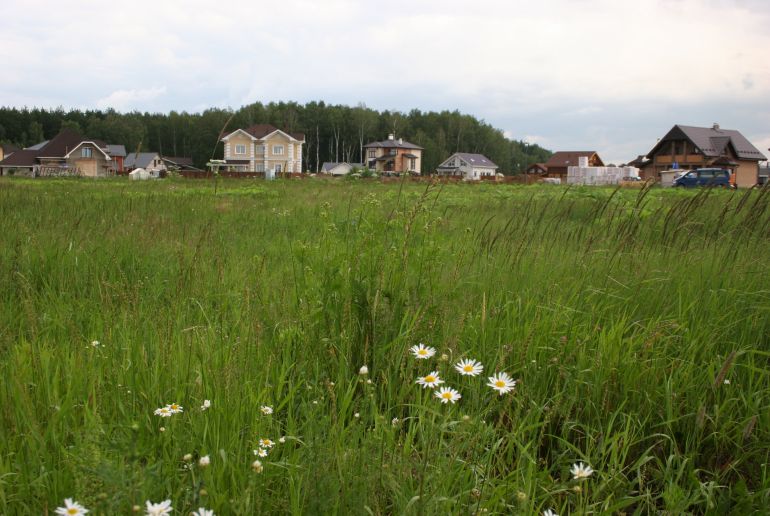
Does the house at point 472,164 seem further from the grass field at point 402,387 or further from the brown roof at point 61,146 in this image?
the grass field at point 402,387

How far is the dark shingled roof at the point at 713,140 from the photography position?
55781 millimetres

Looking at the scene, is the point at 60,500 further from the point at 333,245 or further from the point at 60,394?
the point at 333,245

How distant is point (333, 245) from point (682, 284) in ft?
7.40

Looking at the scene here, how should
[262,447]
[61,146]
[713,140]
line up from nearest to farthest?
[262,447], [713,140], [61,146]

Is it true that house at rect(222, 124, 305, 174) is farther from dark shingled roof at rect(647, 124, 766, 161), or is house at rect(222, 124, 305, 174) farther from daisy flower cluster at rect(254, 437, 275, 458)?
daisy flower cluster at rect(254, 437, 275, 458)

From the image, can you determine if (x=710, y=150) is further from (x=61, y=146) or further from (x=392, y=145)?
(x=61, y=146)

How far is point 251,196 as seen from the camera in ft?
41.6

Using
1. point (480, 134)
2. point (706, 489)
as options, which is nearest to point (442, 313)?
point (706, 489)

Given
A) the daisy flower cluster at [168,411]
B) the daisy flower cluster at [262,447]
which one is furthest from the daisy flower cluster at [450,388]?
the daisy flower cluster at [168,411]

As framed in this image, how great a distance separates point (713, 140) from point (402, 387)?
67.1 m

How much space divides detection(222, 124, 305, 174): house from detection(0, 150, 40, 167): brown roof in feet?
85.4

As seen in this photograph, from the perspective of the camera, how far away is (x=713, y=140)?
57.6 meters

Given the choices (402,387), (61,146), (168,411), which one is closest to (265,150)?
(61,146)

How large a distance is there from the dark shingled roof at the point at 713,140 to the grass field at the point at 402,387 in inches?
2385
